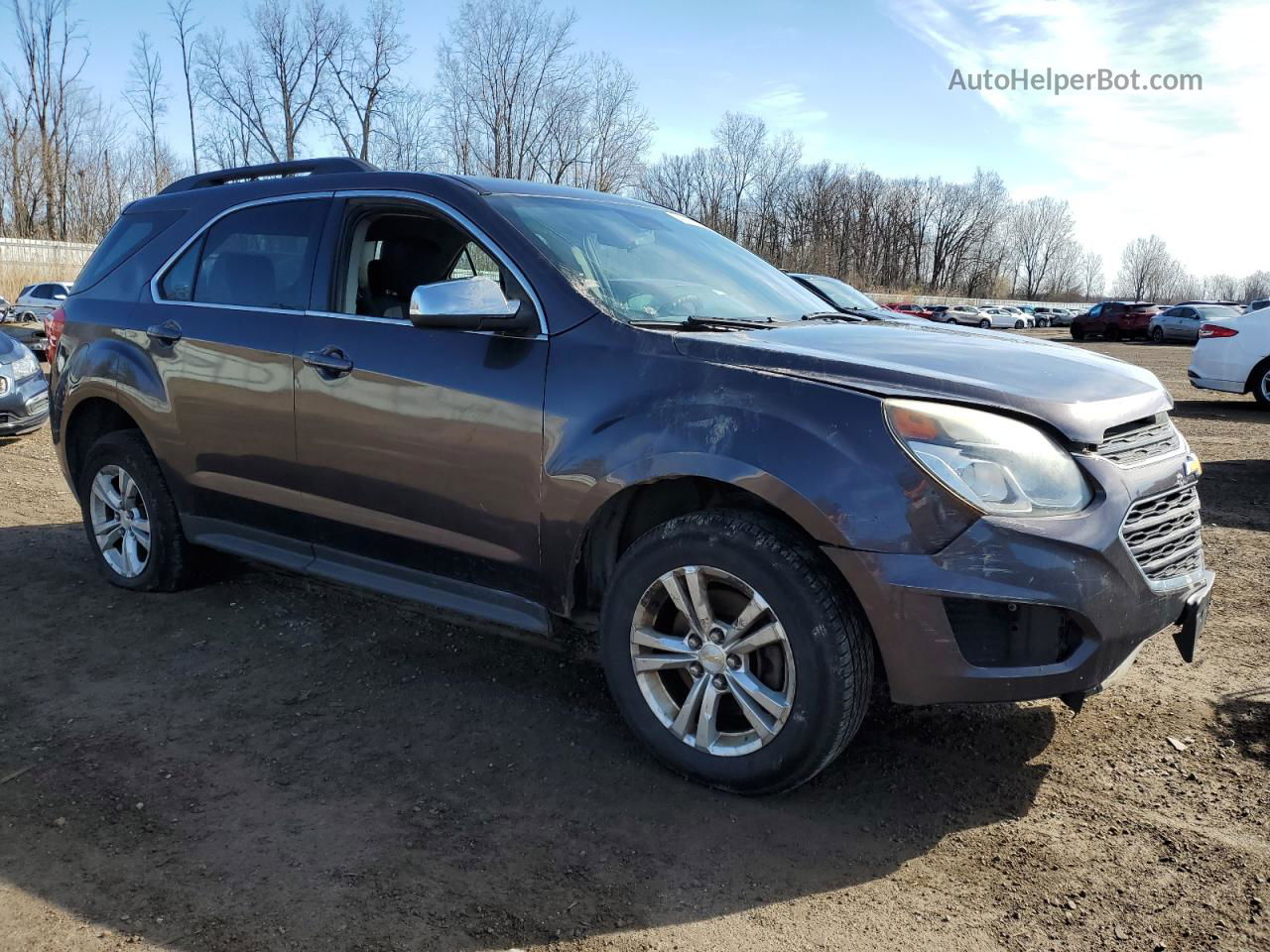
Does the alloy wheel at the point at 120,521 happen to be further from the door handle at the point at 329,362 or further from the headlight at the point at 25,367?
the headlight at the point at 25,367

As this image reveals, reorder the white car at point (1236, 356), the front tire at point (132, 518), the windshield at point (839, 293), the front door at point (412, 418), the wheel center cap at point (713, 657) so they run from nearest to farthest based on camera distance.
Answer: the wheel center cap at point (713, 657), the front door at point (412, 418), the front tire at point (132, 518), the windshield at point (839, 293), the white car at point (1236, 356)

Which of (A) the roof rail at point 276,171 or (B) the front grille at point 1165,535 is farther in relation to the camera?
(A) the roof rail at point 276,171

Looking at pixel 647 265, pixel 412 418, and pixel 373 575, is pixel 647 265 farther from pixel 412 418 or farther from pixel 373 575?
pixel 373 575

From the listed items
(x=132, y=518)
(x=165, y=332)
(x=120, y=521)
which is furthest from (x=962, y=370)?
(x=120, y=521)

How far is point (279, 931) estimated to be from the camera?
2311 mm

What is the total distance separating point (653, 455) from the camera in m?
2.94

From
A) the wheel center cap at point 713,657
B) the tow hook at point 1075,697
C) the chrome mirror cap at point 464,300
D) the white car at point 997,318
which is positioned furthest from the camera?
the white car at point 997,318

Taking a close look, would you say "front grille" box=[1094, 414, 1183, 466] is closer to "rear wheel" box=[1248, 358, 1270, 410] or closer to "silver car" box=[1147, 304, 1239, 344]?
"rear wheel" box=[1248, 358, 1270, 410]

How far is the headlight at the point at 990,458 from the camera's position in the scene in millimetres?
2566

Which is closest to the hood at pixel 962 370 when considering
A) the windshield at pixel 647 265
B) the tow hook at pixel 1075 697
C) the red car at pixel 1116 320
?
the windshield at pixel 647 265

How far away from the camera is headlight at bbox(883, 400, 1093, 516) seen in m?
2.57

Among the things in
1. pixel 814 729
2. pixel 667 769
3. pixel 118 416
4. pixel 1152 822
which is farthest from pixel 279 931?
pixel 118 416

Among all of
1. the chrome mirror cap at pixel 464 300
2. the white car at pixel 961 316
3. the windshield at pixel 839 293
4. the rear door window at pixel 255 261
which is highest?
the white car at pixel 961 316

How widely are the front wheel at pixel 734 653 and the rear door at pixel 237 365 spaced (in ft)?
5.46
